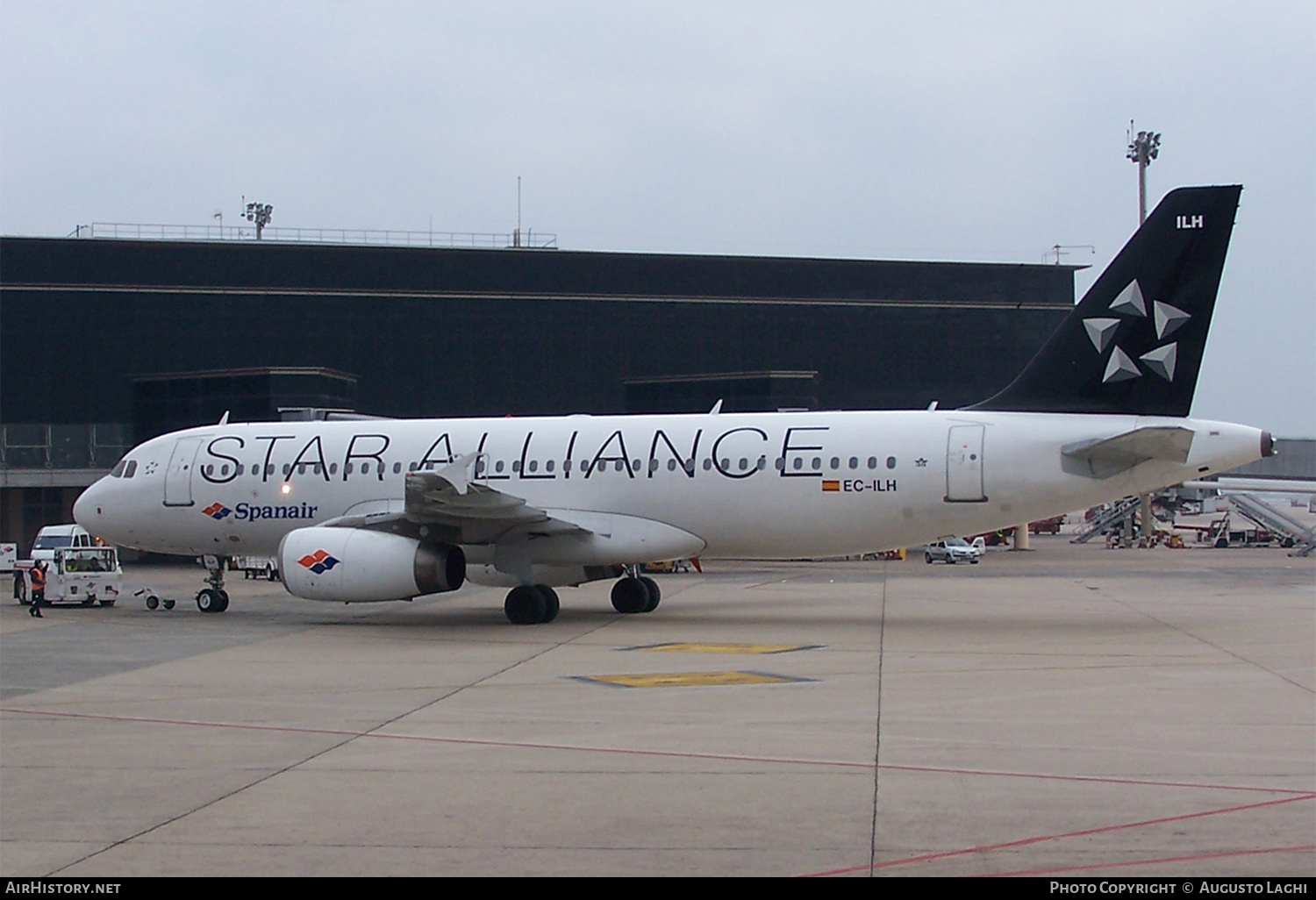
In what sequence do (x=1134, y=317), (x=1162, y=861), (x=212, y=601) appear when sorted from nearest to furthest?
1. (x=1162, y=861)
2. (x=1134, y=317)
3. (x=212, y=601)

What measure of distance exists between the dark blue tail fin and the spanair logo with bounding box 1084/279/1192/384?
0.04 ft

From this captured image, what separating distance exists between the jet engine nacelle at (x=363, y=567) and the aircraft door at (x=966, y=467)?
Answer: 785 centimetres

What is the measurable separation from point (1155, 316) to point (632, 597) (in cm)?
990

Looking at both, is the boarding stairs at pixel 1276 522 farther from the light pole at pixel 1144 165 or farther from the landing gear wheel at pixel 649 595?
the landing gear wheel at pixel 649 595

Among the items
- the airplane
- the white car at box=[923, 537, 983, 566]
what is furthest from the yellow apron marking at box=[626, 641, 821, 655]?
the white car at box=[923, 537, 983, 566]

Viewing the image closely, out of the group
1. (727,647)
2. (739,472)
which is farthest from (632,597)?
(727,647)

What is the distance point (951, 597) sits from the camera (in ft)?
93.1

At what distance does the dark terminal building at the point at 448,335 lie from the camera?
5303cm

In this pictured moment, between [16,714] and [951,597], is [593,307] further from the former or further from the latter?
[16,714]

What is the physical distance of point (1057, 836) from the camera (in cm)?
771

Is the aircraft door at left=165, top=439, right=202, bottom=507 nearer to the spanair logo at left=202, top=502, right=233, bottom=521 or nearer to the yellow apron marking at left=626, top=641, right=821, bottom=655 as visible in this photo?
the spanair logo at left=202, top=502, right=233, bottom=521

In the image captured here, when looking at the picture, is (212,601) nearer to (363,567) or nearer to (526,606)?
(363,567)

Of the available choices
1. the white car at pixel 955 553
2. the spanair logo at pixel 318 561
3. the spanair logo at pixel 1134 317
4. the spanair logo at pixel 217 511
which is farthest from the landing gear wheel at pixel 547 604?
the white car at pixel 955 553
